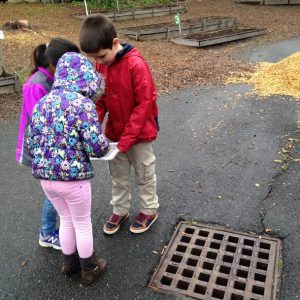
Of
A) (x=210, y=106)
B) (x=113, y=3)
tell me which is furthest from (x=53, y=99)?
(x=113, y=3)

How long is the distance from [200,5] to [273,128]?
1480 cm

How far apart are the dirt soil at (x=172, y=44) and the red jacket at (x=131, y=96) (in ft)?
7.48

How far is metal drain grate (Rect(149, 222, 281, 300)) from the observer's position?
266cm

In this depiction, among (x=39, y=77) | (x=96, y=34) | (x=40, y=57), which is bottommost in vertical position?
(x=39, y=77)

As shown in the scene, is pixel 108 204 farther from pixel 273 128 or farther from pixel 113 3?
pixel 113 3

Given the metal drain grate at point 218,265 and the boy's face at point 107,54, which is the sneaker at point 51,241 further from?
the boy's face at point 107,54

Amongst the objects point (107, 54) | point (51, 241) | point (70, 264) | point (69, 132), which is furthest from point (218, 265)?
point (107, 54)

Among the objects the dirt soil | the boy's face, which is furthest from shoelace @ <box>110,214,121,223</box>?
the dirt soil

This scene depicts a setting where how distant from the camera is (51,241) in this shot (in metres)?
3.09

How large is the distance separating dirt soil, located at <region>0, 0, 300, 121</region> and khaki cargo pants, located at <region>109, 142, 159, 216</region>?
2.24 meters

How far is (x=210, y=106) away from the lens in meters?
6.15

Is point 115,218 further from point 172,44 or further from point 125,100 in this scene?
point 172,44

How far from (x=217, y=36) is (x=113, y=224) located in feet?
28.5

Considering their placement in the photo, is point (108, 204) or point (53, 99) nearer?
point (53, 99)
